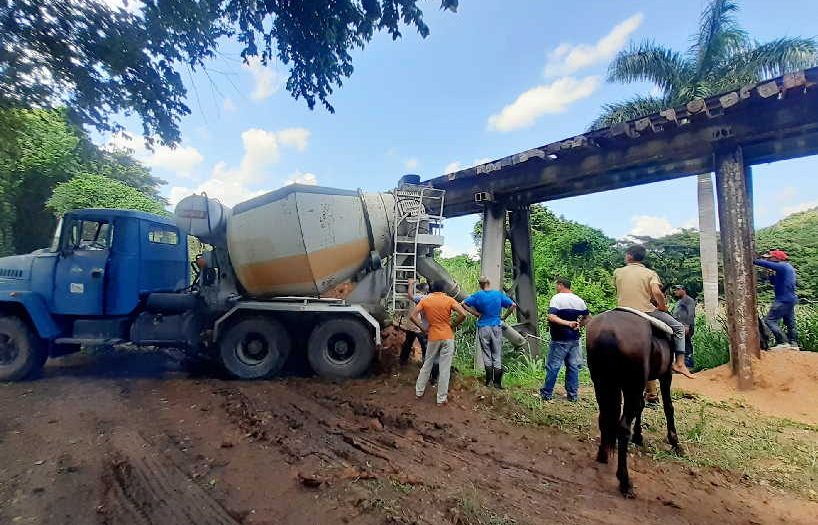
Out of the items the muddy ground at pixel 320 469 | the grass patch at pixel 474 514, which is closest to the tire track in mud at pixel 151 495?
the muddy ground at pixel 320 469

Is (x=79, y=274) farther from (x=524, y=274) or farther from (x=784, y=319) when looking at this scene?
(x=784, y=319)

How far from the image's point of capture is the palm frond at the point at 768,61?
39.3 feet

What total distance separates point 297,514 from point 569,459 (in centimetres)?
260

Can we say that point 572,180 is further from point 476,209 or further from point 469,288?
point 469,288

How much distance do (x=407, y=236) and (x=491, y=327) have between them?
2.11m

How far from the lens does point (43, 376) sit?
7684 millimetres

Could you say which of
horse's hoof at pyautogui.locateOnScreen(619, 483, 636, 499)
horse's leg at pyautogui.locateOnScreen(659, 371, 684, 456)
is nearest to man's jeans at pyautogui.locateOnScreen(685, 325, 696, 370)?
horse's leg at pyautogui.locateOnScreen(659, 371, 684, 456)

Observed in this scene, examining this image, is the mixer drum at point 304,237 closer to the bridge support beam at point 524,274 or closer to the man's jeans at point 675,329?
the bridge support beam at point 524,274

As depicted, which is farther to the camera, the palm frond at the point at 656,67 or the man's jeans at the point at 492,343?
the palm frond at the point at 656,67

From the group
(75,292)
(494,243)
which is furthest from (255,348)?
(494,243)

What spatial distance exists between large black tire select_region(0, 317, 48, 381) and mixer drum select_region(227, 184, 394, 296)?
341 centimetres

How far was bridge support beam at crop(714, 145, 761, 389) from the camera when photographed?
6059mm

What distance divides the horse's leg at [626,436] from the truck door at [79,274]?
7931 mm

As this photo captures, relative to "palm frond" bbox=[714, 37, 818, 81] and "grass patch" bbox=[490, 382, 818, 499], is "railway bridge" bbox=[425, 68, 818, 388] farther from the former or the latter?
"palm frond" bbox=[714, 37, 818, 81]
